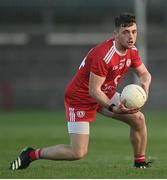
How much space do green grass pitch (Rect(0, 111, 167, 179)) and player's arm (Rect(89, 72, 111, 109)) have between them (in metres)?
1.00

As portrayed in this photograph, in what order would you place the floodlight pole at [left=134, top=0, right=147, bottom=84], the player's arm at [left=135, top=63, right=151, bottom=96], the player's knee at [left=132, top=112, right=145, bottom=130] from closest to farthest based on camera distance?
the player's knee at [left=132, top=112, right=145, bottom=130] → the player's arm at [left=135, top=63, right=151, bottom=96] → the floodlight pole at [left=134, top=0, right=147, bottom=84]

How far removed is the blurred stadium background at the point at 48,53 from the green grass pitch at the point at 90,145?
1934mm

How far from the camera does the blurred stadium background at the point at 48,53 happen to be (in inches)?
1550

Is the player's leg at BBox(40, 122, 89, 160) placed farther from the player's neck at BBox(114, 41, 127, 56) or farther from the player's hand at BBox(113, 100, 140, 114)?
the player's neck at BBox(114, 41, 127, 56)

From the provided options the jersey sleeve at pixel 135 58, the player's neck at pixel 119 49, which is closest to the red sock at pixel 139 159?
the jersey sleeve at pixel 135 58

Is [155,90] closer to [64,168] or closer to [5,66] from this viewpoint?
[5,66]

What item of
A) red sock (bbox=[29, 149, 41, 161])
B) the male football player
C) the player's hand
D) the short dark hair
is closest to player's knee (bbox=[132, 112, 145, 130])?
the male football player

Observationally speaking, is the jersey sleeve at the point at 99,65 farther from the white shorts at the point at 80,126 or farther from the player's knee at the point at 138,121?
the player's knee at the point at 138,121

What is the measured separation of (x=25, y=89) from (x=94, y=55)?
1039 inches

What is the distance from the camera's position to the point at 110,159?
15938 mm

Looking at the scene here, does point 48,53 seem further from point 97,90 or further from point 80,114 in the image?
point 97,90

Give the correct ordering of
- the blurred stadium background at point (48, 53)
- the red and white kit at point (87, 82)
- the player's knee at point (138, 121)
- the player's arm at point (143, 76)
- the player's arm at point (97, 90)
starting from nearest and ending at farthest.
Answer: the player's arm at point (97, 90)
the red and white kit at point (87, 82)
the player's knee at point (138, 121)
the player's arm at point (143, 76)
the blurred stadium background at point (48, 53)

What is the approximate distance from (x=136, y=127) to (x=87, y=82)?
3.27 feet

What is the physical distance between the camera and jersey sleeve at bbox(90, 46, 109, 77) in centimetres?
1280
